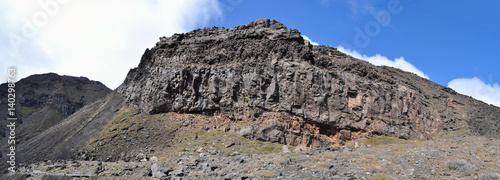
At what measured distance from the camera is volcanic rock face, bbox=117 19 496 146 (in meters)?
41.0

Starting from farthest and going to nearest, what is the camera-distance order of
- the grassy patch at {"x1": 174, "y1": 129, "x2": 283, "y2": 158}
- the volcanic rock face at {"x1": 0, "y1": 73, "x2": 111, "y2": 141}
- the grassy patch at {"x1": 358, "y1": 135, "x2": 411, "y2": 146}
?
the volcanic rock face at {"x1": 0, "y1": 73, "x2": 111, "y2": 141} → the grassy patch at {"x1": 358, "y1": 135, "x2": 411, "y2": 146} → the grassy patch at {"x1": 174, "y1": 129, "x2": 283, "y2": 158}

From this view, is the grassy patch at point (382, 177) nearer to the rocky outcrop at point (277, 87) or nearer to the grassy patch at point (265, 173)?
the grassy patch at point (265, 173)

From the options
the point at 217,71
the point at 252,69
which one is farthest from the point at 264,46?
the point at 217,71

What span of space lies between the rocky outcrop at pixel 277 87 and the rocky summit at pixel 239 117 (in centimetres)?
14

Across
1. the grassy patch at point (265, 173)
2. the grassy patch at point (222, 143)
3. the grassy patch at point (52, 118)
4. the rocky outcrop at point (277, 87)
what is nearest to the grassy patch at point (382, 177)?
the grassy patch at point (265, 173)

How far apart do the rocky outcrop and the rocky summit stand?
0.47 feet

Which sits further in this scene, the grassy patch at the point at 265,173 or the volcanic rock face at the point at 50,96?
the volcanic rock face at the point at 50,96


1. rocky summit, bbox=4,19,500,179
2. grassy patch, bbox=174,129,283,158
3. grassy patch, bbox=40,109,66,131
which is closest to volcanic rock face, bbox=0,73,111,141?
grassy patch, bbox=40,109,66,131

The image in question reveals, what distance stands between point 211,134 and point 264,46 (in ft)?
48.7

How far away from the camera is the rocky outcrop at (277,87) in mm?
41594

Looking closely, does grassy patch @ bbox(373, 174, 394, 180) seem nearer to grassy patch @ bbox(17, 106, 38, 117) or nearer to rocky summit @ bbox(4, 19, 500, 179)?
rocky summit @ bbox(4, 19, 500, 179)

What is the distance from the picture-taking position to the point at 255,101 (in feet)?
136

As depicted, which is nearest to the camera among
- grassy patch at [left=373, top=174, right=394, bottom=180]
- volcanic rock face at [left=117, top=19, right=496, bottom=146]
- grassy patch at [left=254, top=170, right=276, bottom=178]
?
grassy patch at [left=373, top=174, right=394, bottom=180]

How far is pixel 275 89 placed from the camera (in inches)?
1630
